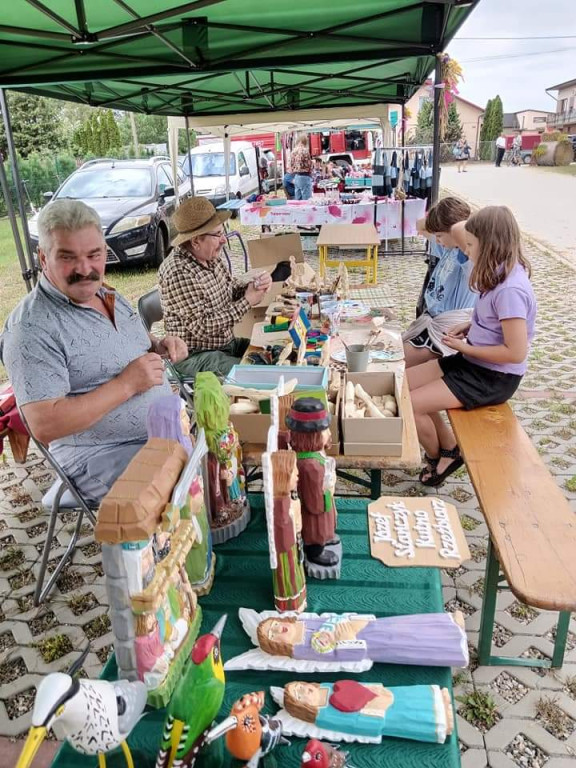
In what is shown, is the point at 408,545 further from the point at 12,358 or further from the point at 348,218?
the point at 348,218

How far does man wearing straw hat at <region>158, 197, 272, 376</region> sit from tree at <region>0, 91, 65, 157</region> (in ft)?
72.3

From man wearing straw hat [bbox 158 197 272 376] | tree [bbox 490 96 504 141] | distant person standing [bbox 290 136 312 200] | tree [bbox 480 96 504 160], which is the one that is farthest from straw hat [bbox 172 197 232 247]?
tree [bbox 490 96 504 141]

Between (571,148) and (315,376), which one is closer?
(315,376)

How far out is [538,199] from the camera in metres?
16.3

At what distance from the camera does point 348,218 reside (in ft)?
30.0

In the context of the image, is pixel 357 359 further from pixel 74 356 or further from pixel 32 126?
pixel 32 126

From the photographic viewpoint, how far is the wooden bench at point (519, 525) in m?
1.59

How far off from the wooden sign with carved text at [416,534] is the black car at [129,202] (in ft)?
24.7

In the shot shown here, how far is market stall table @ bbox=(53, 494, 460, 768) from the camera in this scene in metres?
1.00

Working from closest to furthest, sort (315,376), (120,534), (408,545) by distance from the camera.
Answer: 1. (120,534)
2. (408,545)
3. (315,376)

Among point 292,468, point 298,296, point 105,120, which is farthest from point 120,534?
point 105,120

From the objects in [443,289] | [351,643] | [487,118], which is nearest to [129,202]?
[443,289]

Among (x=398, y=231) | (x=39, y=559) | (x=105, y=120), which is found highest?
(x=105, y=120)

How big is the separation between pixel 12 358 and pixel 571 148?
3902cm
